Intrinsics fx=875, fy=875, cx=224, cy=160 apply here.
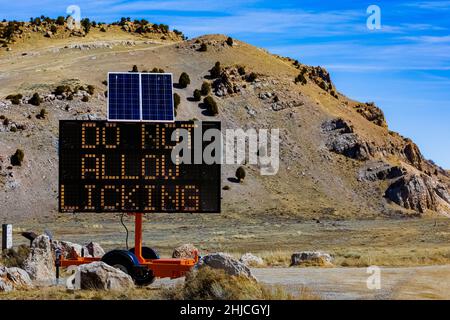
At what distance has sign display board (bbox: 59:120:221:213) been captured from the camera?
2598 centimetres

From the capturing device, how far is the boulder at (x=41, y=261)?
29.0 m

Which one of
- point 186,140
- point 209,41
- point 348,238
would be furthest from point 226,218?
point 186,140

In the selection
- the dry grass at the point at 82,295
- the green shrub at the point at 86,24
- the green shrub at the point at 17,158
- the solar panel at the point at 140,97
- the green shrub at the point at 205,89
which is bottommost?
the dry grass at the point at 82,295

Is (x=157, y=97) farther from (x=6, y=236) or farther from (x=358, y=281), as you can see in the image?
(x=6, y=236)

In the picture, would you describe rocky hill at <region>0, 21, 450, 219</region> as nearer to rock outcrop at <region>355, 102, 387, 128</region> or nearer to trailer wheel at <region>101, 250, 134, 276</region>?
rock outcrop at <region>355, 102, 387, 128</region>

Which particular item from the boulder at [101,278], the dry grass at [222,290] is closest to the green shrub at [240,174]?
the boulder at [101,278]

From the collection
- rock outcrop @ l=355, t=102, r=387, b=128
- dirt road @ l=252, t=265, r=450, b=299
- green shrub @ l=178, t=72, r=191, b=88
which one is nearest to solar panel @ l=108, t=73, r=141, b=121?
dirt road @ l=252, t=265, r=450, b=299

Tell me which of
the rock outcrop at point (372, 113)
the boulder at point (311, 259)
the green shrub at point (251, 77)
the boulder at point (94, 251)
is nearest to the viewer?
the boulder at point (94, 251)

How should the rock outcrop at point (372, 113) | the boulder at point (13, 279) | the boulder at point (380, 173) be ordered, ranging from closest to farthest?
the boulder at point (13, 279), the boulder at point (380, 173), the rock outcrop at point (372, 113)

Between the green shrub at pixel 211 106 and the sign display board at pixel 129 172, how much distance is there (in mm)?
86926

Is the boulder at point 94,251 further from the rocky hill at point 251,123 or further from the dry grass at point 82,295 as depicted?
the rocky hill at point 251,123

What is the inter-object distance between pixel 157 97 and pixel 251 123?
87722mm

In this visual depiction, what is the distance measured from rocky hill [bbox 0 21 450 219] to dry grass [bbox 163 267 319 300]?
6681cm
